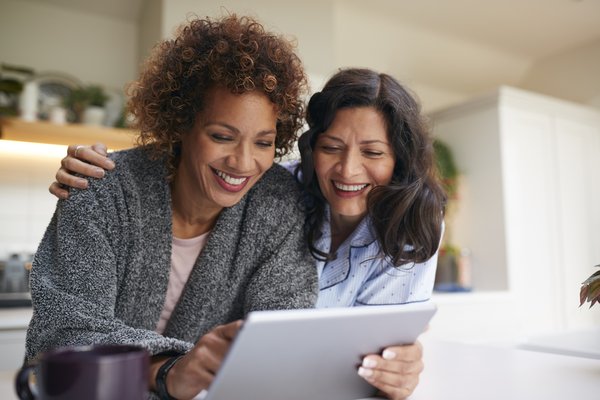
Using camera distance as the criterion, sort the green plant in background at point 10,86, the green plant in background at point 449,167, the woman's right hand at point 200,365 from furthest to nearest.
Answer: the green plant in background at point 449,167
the green plant in background at point 10,86
the woman's right hand at point 200,365

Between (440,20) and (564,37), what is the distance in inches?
38.0

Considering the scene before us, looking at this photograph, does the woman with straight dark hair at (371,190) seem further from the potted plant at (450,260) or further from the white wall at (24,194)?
the potted plant at (450,260)

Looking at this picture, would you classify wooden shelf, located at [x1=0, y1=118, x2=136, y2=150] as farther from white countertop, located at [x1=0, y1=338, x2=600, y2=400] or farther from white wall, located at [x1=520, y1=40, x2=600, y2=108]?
white wall, located at [x1=520, y1=40, x2=600, y2=108]

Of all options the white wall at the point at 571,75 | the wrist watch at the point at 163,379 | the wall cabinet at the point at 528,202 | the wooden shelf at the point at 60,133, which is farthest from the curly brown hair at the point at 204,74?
the white wall at the point at 571,75

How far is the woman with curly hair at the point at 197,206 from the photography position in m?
0.94

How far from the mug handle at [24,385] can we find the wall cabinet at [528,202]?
10.2ft

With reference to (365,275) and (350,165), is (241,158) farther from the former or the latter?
(365,275)

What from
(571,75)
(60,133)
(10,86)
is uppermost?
(571,75)

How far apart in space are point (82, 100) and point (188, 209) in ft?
5.98

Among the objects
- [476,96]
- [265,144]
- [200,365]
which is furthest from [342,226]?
[476,96]

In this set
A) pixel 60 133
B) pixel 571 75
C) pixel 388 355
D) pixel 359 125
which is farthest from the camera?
pixel 571 75

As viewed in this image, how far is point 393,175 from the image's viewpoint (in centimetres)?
126

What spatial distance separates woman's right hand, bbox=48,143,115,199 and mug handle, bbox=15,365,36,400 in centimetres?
52

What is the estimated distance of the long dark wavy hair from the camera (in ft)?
3.90
